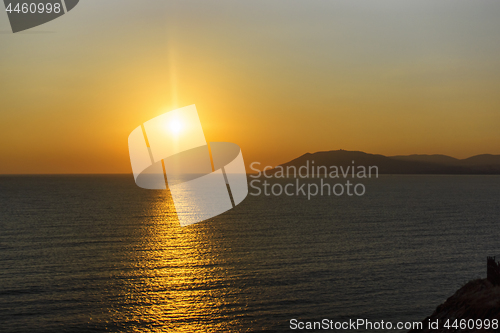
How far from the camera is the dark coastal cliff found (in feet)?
50.3

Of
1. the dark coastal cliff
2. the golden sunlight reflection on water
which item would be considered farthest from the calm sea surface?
the dark coastal cliff

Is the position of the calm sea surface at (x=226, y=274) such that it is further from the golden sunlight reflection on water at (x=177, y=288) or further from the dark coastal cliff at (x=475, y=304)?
the dark coastal cliff at (x=475, y=304)

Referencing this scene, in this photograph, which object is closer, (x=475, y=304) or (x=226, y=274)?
(x=475, y=304)

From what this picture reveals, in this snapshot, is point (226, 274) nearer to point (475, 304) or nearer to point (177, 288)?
point (177, 288)

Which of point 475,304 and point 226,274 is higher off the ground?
point 475,304

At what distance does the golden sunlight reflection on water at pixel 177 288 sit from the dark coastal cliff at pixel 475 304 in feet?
42.9

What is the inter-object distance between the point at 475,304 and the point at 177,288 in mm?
23125

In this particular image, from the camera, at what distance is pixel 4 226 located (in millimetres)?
71375

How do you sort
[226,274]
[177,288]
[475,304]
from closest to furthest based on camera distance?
1. [475,304]
2. [177,288]
3. [226,274]

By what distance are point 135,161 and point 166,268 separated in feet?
68.6

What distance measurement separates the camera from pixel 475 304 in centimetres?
1656

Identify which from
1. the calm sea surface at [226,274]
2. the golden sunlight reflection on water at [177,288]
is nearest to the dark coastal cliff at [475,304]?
the calm sea surface at [226,274]

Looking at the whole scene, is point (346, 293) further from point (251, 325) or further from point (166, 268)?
point (166, 268)

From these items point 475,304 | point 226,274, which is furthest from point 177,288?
point 475,304
